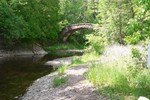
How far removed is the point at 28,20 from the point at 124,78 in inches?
1305

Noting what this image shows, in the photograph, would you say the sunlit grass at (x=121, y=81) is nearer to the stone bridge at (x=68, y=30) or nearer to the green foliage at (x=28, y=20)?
the green foliage at (x=28, y=20)

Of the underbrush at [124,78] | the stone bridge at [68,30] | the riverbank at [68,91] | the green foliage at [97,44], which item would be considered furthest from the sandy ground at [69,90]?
the stone bridge at [68,30]

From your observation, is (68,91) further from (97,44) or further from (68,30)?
(68,30)

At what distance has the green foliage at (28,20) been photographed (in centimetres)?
3809

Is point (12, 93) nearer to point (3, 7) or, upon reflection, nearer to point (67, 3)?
point (3, 7)

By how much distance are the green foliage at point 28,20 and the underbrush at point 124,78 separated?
2289 centimetres

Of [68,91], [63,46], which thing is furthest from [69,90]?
[63,46]

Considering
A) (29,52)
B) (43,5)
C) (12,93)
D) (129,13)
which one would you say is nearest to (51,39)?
(43,5)

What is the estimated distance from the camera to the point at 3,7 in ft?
123

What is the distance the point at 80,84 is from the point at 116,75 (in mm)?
1961

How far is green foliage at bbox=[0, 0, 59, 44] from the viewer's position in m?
38.1

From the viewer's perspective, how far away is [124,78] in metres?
13.7

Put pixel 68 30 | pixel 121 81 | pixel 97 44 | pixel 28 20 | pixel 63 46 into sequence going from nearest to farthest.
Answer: pixel 121 81
pixel 97 44
pixel 28 20
pixel 63 46
pixel 68 30

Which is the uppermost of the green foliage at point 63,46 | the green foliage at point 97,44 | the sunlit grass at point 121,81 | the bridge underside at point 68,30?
the sunlit grass at point 121,81
